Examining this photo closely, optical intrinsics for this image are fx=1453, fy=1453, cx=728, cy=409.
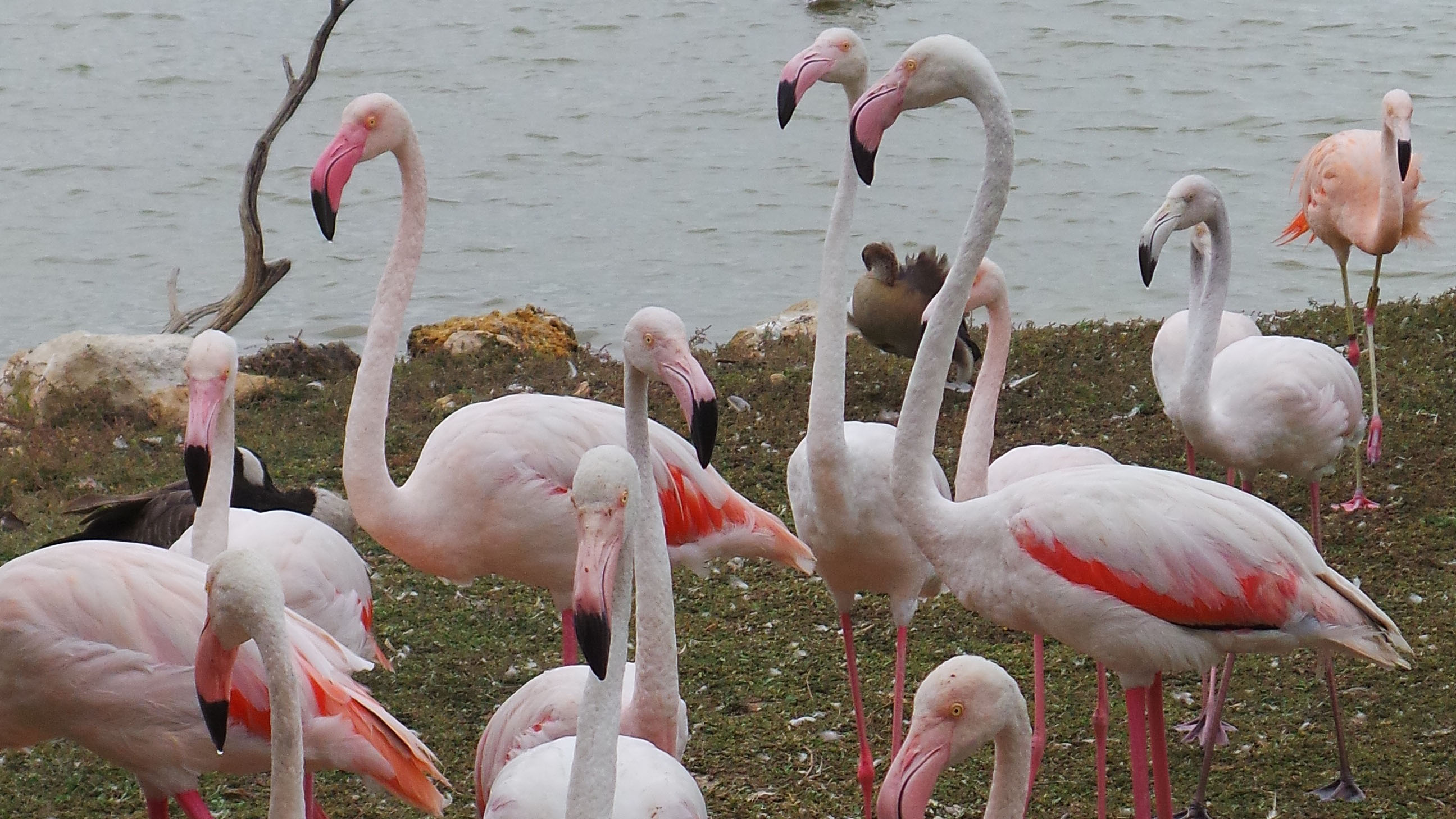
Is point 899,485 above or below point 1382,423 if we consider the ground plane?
above

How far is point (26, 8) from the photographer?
17688 millimetres

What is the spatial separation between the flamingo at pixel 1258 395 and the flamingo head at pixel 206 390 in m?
2.57

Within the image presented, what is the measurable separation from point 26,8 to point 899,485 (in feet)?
57.6

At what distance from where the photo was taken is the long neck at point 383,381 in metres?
4.24

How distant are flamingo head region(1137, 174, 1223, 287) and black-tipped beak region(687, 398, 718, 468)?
1.57 meters

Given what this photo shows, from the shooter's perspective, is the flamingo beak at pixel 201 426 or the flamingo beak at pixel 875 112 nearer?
the flamingo beak at pixel 875 112

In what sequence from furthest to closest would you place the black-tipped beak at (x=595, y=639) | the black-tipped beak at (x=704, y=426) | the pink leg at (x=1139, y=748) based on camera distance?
the pink leg at (x=1139, y=748) < the black-tipped beak at (x=704, y=426) < the black-tipped beak at (x=595, y=639)

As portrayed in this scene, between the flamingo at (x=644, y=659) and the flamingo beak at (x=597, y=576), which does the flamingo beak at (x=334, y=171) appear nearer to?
the flamingo at (x=644, y=659)

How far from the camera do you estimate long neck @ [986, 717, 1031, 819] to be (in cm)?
287

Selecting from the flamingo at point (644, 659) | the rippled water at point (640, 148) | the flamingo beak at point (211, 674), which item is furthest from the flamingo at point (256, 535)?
the rippled water at point (640, 148)

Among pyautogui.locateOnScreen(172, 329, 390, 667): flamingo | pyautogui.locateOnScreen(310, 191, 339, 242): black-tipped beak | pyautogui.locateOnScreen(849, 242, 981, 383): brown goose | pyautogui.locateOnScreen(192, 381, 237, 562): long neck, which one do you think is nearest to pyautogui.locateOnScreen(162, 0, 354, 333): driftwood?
pyautogui.locateOnScreen(849, 242, 981, 383): brown goose

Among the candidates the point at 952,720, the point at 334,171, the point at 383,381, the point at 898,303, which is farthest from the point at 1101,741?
the point at 898,303

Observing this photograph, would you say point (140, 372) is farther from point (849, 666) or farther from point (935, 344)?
point (935, 344)

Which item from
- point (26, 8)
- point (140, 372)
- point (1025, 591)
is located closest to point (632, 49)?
point (26, 8)
